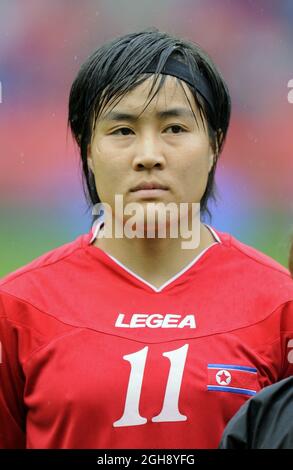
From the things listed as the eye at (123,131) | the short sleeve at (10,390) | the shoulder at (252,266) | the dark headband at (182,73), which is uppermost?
the dark headband at (182,73)

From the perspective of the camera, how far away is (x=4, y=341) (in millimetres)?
1996

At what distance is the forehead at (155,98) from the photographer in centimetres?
199

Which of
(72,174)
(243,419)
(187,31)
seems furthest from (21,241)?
(243,419)

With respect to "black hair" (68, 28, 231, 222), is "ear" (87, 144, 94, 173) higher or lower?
lower

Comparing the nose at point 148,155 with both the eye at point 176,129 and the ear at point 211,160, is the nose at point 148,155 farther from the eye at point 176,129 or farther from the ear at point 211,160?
the ear at point 211,160

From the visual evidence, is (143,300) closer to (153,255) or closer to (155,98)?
(153,255)

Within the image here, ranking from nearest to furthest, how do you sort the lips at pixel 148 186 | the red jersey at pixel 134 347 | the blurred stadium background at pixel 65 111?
the red jersey at pixel 134 347
the lips at pixel 148 186
the blurred stadium background at pixel 65 111

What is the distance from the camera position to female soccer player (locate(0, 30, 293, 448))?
1.88m

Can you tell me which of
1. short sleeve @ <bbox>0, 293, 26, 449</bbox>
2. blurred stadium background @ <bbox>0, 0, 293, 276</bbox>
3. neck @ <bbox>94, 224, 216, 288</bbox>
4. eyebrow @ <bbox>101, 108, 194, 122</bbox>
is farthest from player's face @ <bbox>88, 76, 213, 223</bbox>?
blurred stadium background @ <bbox>0, 0, 293, 276</bbox>

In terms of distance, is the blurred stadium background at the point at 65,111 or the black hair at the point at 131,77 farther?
the blurred stadium background at the point at 65,111

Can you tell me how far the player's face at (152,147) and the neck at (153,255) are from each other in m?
0.11

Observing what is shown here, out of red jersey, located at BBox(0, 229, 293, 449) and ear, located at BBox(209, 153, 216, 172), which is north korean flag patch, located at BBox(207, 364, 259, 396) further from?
ear, located at BBox(209, 153, 216, 172)

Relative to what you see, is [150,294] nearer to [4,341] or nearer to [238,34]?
[4,341]

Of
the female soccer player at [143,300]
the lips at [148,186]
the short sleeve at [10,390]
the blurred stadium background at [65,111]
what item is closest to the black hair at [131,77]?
the female soccer player at [143,300]
